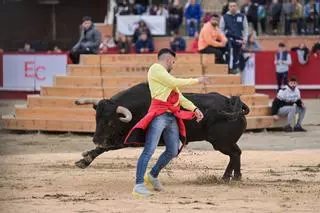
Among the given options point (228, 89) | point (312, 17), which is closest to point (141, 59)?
point (228, 89)

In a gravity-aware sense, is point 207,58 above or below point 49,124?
above

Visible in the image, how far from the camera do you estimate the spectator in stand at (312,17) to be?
30984 mm

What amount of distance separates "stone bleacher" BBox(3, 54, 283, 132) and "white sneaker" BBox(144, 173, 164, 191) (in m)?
7.95

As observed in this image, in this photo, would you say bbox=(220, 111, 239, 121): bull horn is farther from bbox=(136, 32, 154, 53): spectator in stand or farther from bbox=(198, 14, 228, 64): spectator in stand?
bbox=(136, 32, 154, 53): spectator in stand

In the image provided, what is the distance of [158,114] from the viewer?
11703 millimetres

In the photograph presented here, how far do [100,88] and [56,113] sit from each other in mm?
1101

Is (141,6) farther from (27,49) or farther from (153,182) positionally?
(153,182)

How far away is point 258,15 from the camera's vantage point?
102ft

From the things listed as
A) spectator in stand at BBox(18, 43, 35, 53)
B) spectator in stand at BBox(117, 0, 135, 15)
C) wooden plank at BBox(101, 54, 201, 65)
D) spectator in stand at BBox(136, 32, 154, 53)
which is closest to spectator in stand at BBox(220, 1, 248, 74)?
wooden plank at BBox(101, 54, 201, 65)

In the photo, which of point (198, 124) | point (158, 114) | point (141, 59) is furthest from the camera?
point (141, 59)

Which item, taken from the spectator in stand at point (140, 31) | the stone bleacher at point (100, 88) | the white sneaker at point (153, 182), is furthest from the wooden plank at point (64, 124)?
the spectator in stand at point (140, 31)

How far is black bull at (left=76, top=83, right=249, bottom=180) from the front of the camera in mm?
12828

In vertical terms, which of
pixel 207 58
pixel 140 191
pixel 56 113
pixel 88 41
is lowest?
pixel 56 113

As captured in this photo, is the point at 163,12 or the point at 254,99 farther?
the point at 163,12
